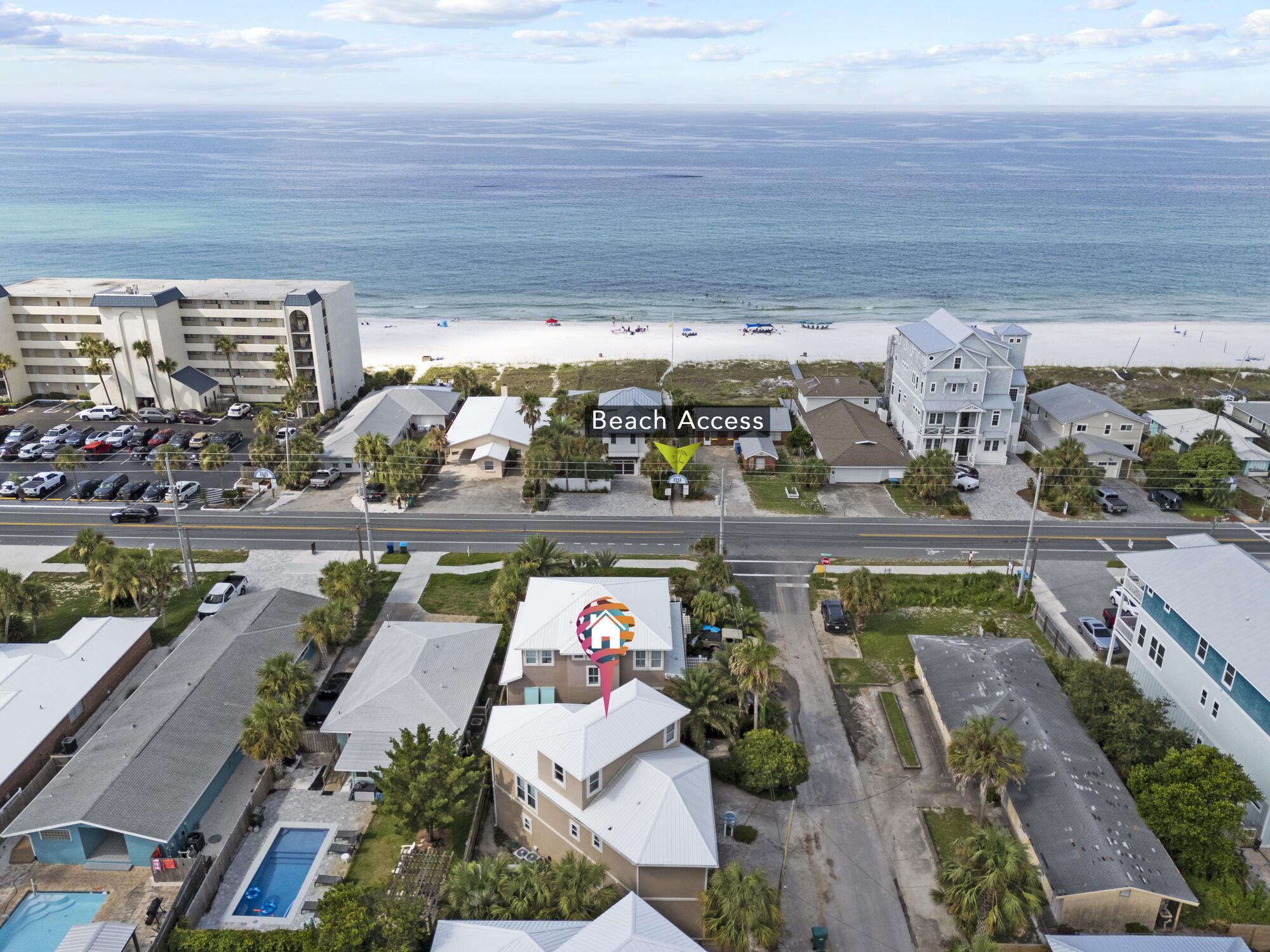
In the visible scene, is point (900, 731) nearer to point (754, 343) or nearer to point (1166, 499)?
point (1166, 499)

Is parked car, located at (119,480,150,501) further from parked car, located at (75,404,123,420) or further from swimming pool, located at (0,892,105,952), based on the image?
swimming pool, located at (0,892,105,952)

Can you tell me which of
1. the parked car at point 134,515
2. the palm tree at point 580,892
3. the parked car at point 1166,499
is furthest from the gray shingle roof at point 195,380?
the parked car at point 1166,499

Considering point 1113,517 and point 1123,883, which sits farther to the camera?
point 1113,517

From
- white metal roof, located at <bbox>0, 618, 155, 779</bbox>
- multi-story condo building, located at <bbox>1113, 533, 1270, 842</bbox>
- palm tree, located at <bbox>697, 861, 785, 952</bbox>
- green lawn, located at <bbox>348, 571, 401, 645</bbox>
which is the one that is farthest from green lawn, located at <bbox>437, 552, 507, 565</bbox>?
multi-story condo building, located at <bbox>1113, 533, 1270, 842</bbox>

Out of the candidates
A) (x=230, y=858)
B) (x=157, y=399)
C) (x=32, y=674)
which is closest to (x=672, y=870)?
(x=230, y=858)

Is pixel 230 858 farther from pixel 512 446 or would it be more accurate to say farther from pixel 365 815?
pixel 512 446

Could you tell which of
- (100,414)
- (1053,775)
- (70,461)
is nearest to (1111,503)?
(1053,775)
